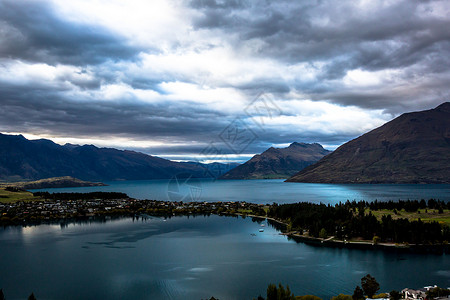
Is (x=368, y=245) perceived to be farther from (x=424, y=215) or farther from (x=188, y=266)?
(x=188, y=266)

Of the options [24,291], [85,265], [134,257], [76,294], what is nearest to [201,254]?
[134,257]

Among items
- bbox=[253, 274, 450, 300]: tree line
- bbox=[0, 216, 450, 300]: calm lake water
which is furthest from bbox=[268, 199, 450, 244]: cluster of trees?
bbox=[253, 274, 450, 300]: tree line

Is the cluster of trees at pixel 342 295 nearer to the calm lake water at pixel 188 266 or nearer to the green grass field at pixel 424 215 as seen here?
the calm lake water at pixel 188 266

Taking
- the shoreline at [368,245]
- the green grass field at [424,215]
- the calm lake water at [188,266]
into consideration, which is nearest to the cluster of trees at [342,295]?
the calm lake water at [188,266]

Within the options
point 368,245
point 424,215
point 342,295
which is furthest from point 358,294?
point 424,215

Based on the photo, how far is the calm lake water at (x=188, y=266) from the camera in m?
59.4

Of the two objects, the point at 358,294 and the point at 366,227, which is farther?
the point at 366,227

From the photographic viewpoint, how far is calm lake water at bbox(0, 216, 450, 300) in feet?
195

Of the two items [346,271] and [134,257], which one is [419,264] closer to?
[346,271]

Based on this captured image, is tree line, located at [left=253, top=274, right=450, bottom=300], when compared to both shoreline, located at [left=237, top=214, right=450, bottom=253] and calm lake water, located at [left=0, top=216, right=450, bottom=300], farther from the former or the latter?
shoreline, located at [left=237, top=214, right=450, bottom=253]

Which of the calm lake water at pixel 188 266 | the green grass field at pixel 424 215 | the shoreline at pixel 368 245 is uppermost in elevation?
the green grass field at pixel 424 215

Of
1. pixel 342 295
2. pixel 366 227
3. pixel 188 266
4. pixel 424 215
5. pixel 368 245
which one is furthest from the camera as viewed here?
pixel 424 215

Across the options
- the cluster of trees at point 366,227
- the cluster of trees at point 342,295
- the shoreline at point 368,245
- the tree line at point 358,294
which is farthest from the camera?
the cluster of trees at point 366,227

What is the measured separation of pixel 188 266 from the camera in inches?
2933
